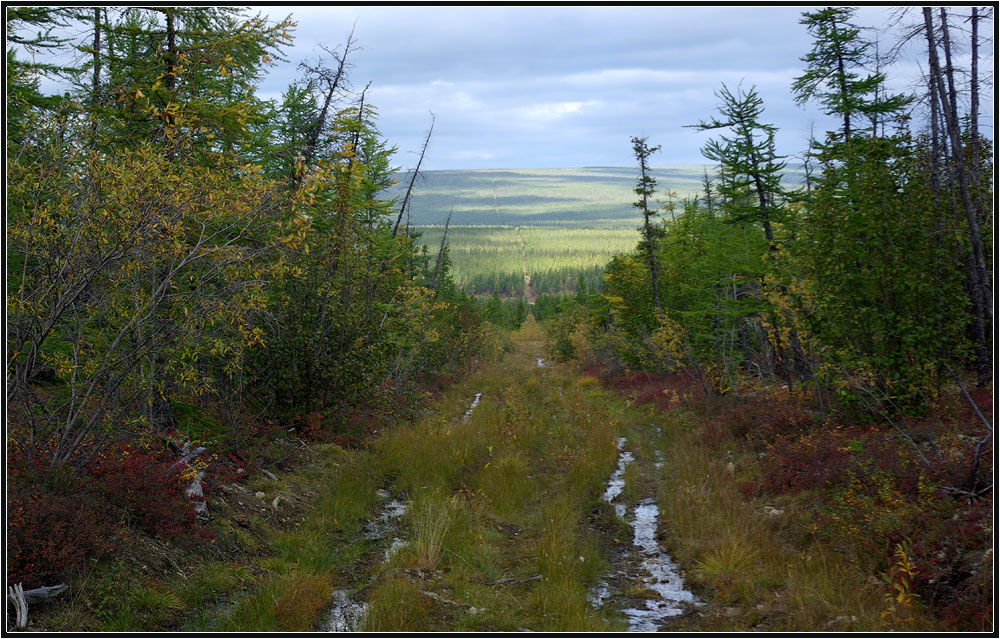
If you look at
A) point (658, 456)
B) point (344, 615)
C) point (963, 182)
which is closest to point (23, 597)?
point (344, 615)

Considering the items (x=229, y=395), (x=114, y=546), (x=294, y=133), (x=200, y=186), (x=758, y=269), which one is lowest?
(x=114, y=546)

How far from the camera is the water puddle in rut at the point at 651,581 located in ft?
20.0

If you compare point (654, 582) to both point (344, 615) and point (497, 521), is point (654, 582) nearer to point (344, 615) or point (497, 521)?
point (497, 521)

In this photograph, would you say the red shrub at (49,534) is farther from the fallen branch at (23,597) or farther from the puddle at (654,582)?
the puddle at (654,582)

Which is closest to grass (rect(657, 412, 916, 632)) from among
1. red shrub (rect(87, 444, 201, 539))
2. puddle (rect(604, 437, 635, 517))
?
puddle (rect(604, 437, 635, 517))

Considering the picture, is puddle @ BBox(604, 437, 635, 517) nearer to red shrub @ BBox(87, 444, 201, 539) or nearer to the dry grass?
the dry grass

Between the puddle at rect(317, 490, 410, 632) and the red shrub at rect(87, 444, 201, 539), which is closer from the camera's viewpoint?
the puddle at rect(317, 490, 410, 632)

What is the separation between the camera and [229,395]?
10625mm

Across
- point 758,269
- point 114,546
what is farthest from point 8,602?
point 758,269

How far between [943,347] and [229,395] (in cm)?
1208

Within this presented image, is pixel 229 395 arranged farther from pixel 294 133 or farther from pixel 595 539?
pixel 294 133

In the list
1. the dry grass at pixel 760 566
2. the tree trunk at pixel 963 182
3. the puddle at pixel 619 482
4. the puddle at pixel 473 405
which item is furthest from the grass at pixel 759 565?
the puddle at pixel 473 405

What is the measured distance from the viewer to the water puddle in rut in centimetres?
609

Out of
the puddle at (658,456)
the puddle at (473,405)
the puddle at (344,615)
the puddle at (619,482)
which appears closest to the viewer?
the puddle at (344,615)
